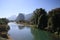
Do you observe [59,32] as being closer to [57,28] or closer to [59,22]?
[57,28]

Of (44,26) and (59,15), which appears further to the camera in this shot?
(44,26)

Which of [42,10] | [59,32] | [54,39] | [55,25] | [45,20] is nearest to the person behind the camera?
[54,39]

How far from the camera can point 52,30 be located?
48625mm

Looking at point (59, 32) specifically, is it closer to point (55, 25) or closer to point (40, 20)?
point (55, 25)

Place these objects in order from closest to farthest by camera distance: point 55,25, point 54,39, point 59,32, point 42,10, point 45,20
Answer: point 54,39 < point 59,32 < point 55,25 < point 45,20 < point 42,10

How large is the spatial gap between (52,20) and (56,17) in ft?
7.10

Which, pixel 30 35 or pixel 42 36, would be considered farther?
pixel 30 35

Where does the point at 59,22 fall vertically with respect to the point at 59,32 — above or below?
above

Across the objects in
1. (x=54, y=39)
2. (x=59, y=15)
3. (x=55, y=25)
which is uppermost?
(x=59, y=15)

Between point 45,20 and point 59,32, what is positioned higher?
point 45,20

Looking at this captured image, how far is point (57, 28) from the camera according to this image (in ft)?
153

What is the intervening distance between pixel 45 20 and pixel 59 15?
35.1 ft

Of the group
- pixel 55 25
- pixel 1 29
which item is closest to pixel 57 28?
pixel 55 25

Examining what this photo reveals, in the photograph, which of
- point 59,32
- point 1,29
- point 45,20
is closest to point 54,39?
point 59,32
